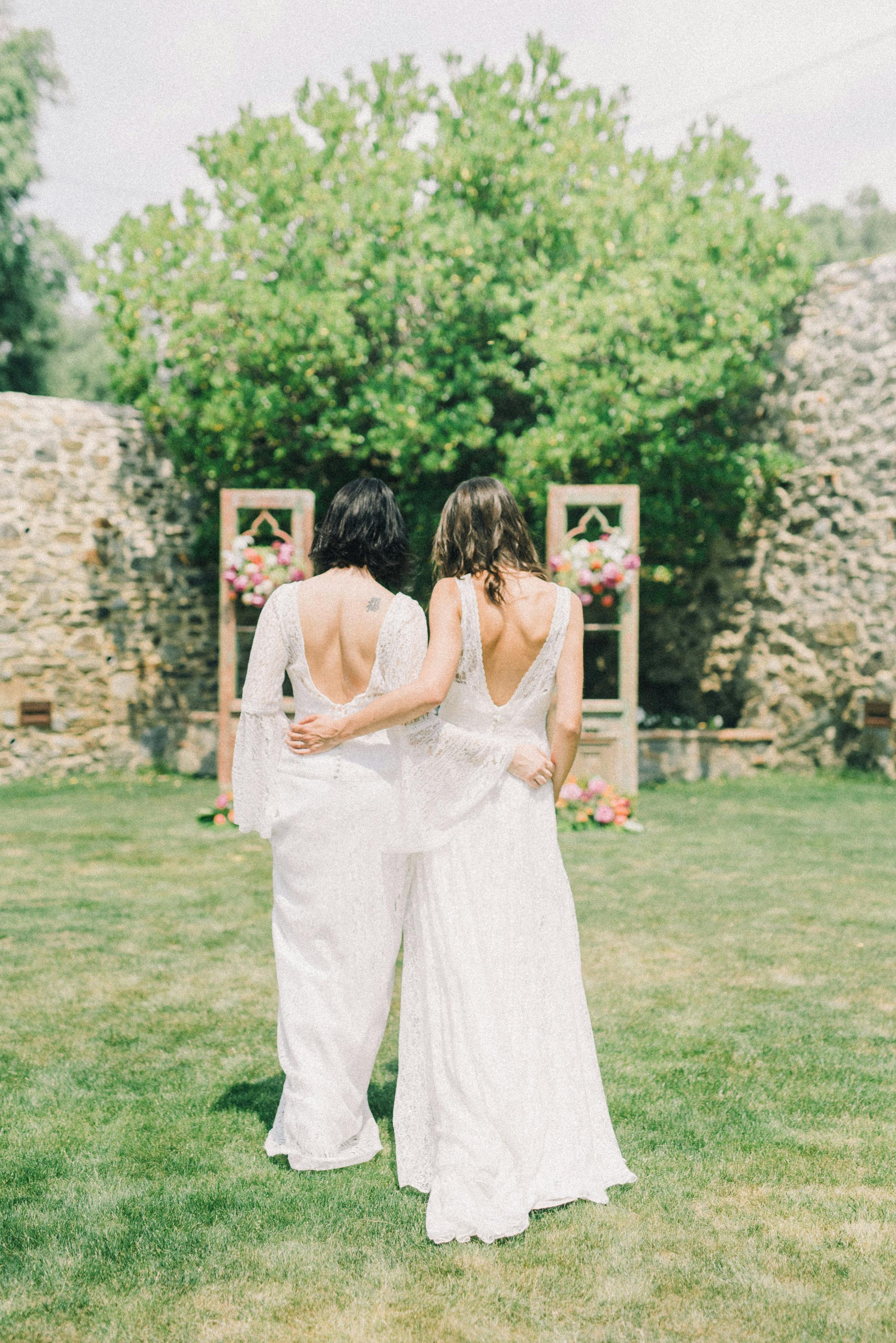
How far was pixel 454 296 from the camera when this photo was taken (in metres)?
10.6

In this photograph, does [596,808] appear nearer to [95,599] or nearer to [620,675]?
[620,675]

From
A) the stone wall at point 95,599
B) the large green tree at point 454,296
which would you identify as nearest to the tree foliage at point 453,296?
the large green tree at point 454,296

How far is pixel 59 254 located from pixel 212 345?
22.9 feet

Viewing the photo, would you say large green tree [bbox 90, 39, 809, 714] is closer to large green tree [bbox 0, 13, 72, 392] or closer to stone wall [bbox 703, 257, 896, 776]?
stone wall [bbox 703, 257, 896, 776]

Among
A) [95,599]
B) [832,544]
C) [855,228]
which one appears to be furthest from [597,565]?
[855,228]

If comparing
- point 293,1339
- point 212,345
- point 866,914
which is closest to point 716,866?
point 866,914

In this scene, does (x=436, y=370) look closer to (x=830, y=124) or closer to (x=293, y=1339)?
(x=830, y=124)

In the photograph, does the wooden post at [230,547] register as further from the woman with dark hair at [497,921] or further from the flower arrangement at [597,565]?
the woman with dark hair at [497,921]

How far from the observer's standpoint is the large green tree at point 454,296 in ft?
34.2

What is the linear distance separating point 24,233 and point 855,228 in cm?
2556

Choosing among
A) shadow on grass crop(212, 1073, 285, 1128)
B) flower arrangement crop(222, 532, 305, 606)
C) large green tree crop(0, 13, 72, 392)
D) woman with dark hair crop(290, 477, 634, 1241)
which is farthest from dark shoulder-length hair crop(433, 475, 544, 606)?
large green tree crop(0, 13, 72, 392)

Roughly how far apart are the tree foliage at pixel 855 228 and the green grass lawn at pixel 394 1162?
91.9 ft

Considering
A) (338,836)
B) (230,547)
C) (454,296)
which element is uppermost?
(454,296)

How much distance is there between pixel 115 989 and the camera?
454cm
